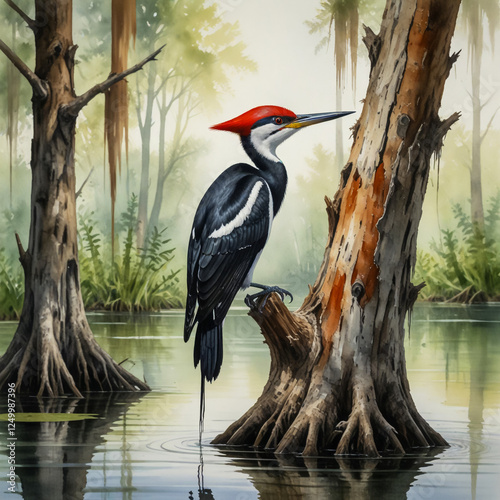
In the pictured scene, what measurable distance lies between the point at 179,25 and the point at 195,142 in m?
2.56

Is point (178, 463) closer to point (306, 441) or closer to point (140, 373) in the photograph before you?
point (306, 441)

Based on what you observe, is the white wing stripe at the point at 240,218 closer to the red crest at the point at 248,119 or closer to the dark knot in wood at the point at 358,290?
the red crest at the point at 248,119

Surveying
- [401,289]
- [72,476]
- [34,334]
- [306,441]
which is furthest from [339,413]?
[34,334]

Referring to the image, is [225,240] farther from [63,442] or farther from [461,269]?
[461,269]

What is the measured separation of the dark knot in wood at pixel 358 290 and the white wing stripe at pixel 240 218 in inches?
28.2

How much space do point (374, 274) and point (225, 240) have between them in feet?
2.68

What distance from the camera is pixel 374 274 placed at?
5465 millimetres

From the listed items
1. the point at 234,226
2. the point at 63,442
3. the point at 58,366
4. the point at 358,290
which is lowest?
the point at 63,442

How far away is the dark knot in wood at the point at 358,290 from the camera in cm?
546

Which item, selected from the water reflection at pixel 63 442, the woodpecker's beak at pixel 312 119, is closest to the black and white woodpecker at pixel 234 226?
the woodpecker's beak at pixel 312 119

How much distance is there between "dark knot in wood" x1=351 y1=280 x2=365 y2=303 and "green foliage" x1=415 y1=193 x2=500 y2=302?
11.3 metres

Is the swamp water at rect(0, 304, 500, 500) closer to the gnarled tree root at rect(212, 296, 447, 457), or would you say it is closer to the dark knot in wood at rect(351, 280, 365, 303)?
the gnarled tree root at rect(212, 296, 447, 457)

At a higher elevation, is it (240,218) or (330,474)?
(240,218)

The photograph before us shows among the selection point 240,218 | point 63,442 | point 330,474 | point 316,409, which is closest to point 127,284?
point 63,442
